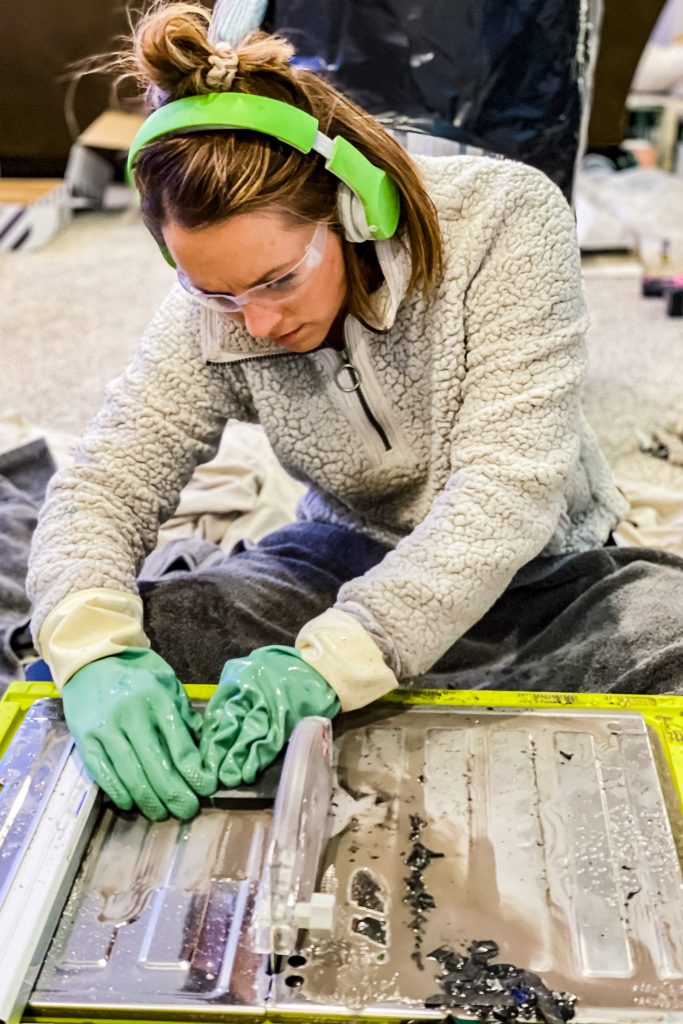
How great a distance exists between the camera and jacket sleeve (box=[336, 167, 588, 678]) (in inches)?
34.3

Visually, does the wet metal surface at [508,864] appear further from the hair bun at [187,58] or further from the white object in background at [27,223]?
the white object in background at [27,223]

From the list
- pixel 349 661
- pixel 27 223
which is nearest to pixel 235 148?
pixel 349 661

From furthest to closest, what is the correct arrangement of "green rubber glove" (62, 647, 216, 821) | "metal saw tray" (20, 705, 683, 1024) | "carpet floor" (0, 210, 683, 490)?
"carpet floor" (0, 210, 683, 490) < "green rubber glove" (62, 647, 216, 821) < "metal saw tray" (20, 705, 683, 1024)

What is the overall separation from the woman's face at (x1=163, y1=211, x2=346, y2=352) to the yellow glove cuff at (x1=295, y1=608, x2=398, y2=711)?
25 cm

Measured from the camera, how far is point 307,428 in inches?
40.7

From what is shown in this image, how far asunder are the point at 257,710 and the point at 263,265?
34 centimetres

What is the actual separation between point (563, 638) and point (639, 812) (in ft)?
0.97

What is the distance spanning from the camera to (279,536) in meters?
1.20

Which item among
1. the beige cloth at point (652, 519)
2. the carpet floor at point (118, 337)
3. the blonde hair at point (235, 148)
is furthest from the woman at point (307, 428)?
the carpet floor at point (118, 337)

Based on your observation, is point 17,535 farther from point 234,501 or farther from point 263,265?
point 263,265

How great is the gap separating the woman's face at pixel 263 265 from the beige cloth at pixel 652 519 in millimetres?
602

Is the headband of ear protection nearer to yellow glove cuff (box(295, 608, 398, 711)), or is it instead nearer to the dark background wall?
yellow glove cuff (box(295, 608, 398, 711))

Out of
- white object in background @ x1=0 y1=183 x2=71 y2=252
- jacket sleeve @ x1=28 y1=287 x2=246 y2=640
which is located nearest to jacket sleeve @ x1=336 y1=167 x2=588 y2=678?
jacket sleeve @ x1=28 y1=287 x2=246 y2=640

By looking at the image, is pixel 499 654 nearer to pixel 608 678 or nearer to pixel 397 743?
pixel 608 678
